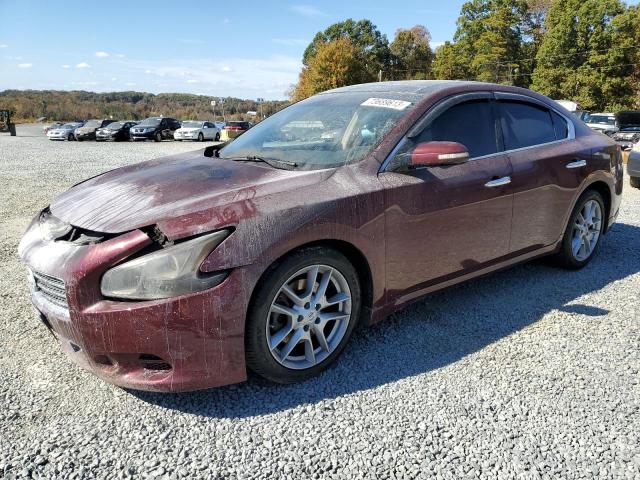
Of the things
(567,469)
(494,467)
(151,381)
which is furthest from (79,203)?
(567,469)

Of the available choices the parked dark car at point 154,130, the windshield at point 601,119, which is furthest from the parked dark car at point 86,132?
the windshield at point 601,119

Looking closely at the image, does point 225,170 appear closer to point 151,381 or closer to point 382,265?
point 382,265

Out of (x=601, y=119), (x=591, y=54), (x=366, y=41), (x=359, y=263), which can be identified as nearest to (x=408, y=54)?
(x=366, y=41)

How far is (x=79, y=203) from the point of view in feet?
8.89

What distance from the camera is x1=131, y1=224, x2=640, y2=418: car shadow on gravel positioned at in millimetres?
2492

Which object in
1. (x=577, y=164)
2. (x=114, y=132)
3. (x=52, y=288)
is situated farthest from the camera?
→ (x=114, y=132)

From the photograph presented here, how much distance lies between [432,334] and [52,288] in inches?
87.9

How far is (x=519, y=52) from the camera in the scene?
5469 centimetres

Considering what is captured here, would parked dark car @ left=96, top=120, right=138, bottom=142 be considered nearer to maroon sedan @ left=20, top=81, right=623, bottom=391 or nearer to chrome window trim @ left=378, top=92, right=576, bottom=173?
maroon sedan @ left=20, top=81, right=623, bottom=391

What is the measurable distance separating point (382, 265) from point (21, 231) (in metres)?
4.90

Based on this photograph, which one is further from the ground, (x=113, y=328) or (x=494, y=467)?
(x=113, y=328)

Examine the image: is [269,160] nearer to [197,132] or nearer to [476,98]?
[476,98]

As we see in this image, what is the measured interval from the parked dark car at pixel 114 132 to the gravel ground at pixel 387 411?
2907 cm

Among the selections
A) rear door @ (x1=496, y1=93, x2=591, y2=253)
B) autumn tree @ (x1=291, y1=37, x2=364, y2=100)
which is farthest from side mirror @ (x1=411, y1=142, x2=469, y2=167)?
autumn tree @ (x1=291, y1=37, x2=364, y2=100)
